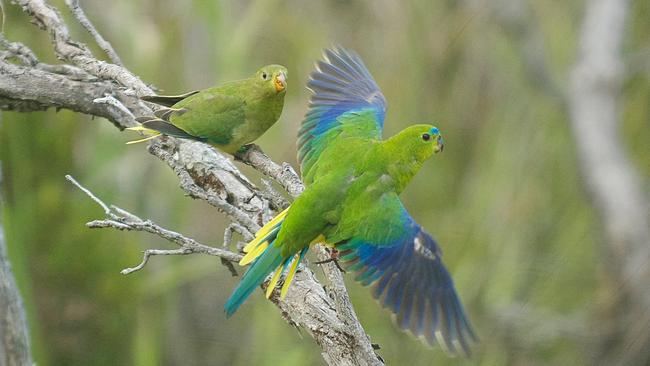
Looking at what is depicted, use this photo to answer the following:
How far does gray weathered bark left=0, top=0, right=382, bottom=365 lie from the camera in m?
2.52

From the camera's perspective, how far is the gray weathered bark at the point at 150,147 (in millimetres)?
2516

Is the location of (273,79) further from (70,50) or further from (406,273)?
(406,273)

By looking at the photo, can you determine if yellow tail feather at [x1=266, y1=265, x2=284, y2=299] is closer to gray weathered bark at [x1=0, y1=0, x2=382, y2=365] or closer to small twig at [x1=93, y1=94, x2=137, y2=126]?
gray weathered bark at [x1=0, y1=0, x2=382, y2=365]

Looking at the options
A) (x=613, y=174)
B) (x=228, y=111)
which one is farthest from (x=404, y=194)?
(x=228, y=111)

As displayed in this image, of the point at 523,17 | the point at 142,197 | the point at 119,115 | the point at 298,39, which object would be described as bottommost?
the point at 142,197

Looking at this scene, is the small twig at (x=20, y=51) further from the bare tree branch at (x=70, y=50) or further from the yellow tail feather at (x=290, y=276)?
the yellow tail feather at (x=290, y=276)

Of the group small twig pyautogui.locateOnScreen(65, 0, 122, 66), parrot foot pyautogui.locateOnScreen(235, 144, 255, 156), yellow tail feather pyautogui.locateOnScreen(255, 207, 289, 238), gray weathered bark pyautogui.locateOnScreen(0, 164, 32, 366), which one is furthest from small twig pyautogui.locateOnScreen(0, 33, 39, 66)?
yellow tail feather pyautogui.locateOnScreen(255, 207, 289, 238)

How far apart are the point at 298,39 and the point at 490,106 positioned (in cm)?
136

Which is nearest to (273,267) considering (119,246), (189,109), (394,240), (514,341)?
(394,240)

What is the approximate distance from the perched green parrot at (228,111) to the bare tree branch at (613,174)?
9.60 feet

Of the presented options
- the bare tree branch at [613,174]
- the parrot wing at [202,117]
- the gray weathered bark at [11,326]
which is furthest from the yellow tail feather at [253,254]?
the bare tree branch at [613,174]

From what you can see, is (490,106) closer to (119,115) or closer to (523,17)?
(523,17)

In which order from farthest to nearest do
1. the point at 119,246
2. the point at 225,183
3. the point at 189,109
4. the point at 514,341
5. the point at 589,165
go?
the point at 589,165 → the point at 514,341 → the point at 119,246 → the point at 189,109 → the point at 225,183

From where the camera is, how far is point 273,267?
2.57 metres
